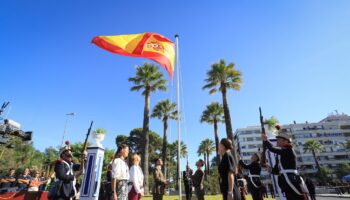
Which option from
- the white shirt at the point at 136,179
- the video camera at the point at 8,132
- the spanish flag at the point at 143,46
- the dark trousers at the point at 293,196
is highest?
the spanish flag at the point at 143,46

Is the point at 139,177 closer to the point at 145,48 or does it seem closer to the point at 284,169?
the point at 284,169

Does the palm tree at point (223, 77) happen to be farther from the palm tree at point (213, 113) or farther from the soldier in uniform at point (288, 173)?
the soldier in uniform at point (288, 173)

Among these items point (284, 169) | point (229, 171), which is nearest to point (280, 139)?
point (284, 169)

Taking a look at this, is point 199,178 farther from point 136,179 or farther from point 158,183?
point 136,179

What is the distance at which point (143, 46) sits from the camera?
822 cm

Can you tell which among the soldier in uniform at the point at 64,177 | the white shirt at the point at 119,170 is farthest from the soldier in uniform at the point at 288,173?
the soldier in uniform at the point at 64,177

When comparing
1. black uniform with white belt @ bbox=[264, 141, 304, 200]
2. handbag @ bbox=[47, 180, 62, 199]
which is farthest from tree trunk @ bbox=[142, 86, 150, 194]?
black uniform with white belt @ bbox=[264, 141, 304, 200]

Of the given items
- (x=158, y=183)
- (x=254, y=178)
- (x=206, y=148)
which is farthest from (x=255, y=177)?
(x=206, y=148)

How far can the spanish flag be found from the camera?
7.68 metres

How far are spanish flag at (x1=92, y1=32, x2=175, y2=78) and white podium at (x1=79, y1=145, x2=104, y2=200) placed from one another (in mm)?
3722

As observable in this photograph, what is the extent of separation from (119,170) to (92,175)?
59.8 inches

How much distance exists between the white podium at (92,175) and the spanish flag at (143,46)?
3.72 m

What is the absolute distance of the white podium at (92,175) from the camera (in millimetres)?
5383

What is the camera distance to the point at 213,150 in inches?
2333
